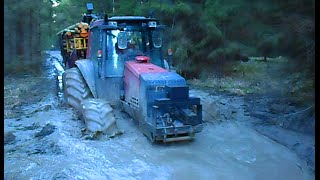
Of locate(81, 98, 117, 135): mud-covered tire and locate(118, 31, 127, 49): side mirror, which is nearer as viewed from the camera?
locate(81, 98, 117, 135): mud-covered tire

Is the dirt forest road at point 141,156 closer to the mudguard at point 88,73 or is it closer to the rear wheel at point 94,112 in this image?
the rear wheel at point 94,112

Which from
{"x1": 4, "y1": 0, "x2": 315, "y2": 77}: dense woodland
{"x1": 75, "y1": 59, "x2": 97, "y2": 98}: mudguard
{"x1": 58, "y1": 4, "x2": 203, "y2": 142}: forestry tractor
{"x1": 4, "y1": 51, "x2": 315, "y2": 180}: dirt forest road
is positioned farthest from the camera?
{"x1": 75, "y1": 59, "x2": 97, "y2": 98}: mudguard

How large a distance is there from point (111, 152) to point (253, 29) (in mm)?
3131

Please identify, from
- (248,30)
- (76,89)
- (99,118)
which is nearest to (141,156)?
(99,118)

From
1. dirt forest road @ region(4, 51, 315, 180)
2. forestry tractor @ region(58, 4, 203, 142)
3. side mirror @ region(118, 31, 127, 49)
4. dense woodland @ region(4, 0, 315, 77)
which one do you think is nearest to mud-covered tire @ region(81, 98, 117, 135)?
forestry tractor @ region(58, 4, 203, 142)

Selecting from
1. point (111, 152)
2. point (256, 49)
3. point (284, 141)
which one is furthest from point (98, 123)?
point (256, 49)

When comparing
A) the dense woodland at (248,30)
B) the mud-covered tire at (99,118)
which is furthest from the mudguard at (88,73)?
the dense woodland at (248,30)

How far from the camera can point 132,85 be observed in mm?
5789

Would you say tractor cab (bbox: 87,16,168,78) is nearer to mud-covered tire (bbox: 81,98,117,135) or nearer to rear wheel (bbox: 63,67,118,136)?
rear wheel (bbox: 63,67,118,136)

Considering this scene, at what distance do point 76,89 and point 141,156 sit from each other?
7.87 feet

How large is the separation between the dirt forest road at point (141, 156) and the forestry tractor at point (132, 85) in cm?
24

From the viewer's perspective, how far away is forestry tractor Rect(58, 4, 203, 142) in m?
5.07

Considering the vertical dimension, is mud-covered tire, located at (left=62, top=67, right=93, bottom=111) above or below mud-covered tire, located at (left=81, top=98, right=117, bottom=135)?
above

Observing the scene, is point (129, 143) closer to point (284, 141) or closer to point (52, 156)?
point (52, 156)
